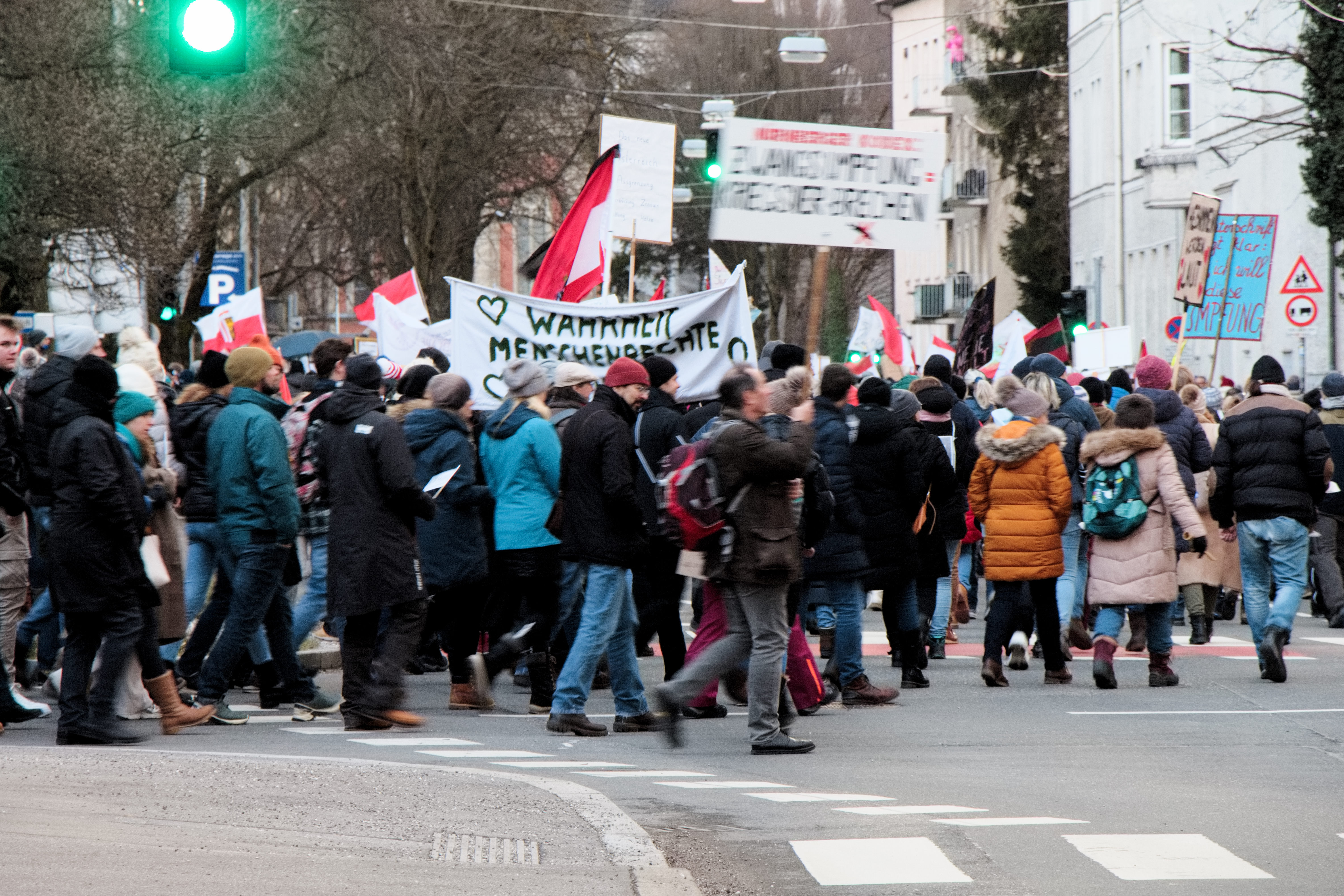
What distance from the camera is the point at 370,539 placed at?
1088 centimetres

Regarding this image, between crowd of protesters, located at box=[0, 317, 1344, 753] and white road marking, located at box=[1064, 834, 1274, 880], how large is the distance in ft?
8.20

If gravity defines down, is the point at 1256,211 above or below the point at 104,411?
above

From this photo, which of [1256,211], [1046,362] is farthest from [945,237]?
[1046,362]

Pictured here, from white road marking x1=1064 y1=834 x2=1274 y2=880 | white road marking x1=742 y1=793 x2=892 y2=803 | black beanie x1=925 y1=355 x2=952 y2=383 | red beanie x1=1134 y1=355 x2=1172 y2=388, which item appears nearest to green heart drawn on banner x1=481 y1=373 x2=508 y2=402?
black beanie x1=925 y1=355 x2=952 y2=383

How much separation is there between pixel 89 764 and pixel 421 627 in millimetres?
2513

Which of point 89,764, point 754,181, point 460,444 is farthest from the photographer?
point 460,444

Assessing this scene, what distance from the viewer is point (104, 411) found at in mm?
10250

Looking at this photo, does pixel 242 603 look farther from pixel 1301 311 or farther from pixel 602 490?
pixel 1301 311

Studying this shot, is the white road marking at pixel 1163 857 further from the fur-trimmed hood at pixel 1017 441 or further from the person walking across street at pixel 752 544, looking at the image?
the fur-trimmed hood at pixel 1017 441

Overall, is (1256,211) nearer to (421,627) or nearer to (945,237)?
(421,627)

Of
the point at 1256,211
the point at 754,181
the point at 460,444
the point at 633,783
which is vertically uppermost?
the point at 1256,211

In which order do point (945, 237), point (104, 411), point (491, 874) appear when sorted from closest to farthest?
point (491, 874)
point (104, 411)
point (945, 237)

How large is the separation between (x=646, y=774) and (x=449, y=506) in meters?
2.86

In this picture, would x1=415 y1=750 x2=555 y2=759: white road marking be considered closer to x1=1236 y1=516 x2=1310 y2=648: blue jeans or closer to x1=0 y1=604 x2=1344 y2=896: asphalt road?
x1=0 y1=604 x2=1344 y2=896: asphalt road
